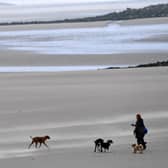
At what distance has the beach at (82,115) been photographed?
1138cm

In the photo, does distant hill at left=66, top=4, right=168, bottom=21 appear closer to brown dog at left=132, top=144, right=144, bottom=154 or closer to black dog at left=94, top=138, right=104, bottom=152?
black dog at left=94, top=138, right=104, bottom=152

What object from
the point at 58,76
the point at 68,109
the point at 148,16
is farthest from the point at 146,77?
the point at 148,16

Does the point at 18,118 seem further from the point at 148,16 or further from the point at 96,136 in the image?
the point at 148,16

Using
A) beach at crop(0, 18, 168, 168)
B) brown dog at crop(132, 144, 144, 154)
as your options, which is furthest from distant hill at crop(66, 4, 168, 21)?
brown dog at crop(132, 144, 144, 154)

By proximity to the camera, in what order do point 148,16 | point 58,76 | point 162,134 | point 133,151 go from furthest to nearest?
point 148,16
point 58,76
point 162,134
point 133,151

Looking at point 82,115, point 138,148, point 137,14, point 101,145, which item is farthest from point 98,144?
point 137,14

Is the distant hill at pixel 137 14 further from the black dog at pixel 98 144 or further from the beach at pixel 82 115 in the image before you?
the black dog at pixel 98 144

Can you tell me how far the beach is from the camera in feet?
37.3

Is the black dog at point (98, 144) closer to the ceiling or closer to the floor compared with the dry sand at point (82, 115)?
closer to the floor

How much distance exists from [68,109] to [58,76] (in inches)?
309

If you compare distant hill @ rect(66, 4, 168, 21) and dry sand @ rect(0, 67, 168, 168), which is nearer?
dry sand @ rect(0, 67, 168, 168)

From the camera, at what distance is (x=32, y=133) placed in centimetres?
1402

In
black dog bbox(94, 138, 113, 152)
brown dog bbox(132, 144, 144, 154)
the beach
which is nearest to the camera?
the beach

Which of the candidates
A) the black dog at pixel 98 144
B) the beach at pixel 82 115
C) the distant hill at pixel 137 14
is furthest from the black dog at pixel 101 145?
the distant hill at pixel 137 14
